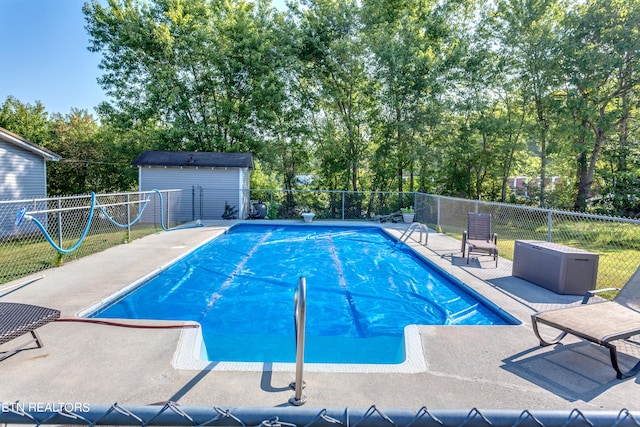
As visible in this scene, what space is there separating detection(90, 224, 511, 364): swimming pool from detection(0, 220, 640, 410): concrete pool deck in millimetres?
628

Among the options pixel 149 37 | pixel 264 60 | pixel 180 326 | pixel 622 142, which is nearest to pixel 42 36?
pixel 149 37

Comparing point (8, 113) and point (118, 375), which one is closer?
point (118, 375)

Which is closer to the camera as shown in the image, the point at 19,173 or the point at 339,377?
the point at 339,377

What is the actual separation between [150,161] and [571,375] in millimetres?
15467

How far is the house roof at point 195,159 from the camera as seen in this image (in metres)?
15.0

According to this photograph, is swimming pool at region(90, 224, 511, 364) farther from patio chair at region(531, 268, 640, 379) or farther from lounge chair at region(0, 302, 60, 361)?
lounge chair at region(0, 302, 60, 361)

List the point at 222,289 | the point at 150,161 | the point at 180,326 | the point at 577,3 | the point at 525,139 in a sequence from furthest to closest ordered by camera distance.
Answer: the point at 525,139, the point at 577,3, the point at 150,161, the point at 222,289, the point at 180,326

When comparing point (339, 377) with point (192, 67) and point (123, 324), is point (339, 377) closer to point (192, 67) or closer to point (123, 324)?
point (123, 324)

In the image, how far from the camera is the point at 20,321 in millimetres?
3014

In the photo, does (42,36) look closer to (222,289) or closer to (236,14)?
(236,14)

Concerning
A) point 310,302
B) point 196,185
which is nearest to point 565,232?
point 310,302

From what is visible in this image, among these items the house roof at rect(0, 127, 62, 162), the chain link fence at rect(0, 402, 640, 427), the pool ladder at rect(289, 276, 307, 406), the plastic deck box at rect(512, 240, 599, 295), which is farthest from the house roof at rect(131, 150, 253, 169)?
→ the chain link fence at rect(0, 402, 640, 427)

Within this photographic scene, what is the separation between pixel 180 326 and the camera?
398 cm

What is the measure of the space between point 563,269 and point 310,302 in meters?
3.86
